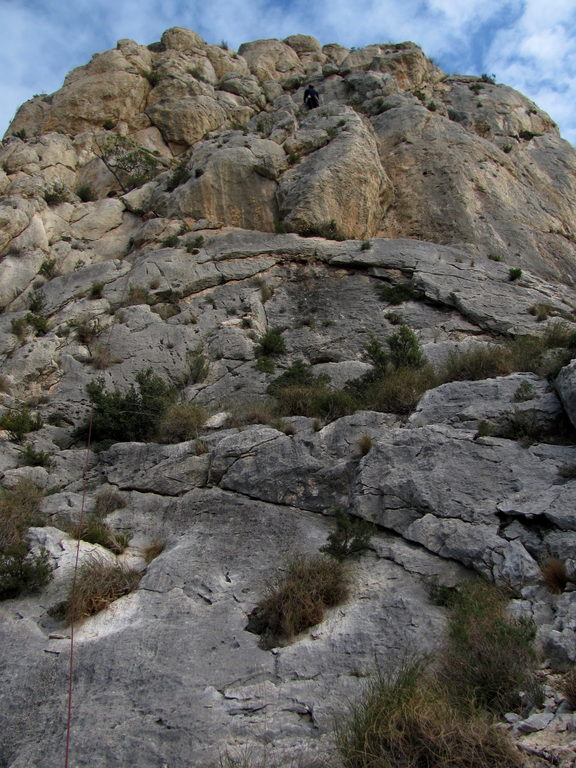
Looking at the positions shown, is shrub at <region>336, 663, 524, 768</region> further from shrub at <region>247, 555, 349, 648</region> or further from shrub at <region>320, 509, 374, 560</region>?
shrub at <region>320, 509, 374, 560</region>

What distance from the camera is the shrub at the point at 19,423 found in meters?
10.4

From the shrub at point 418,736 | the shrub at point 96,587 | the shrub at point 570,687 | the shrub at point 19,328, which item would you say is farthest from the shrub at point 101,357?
the shrub at point 570,687

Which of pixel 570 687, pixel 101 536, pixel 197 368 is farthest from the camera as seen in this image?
pixel 197 368

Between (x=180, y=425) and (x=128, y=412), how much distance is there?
1304 millimetres

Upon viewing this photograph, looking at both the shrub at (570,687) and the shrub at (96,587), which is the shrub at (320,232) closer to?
the shrub at (96,587)

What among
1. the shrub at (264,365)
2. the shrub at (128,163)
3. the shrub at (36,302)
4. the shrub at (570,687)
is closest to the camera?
the shrub at (570,687)

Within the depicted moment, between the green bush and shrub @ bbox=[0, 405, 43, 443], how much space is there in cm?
83

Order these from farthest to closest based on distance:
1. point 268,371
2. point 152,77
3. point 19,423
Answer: point 152,77 → point 268,371 → point 19,423

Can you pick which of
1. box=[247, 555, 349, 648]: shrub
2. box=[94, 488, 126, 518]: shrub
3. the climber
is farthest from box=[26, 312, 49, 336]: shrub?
the climber

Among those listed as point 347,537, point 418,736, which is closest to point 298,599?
point 347,537

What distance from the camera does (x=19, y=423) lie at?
416 inches

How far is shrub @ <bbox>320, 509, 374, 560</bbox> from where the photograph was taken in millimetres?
6715

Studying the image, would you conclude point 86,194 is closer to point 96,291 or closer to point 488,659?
point 96,291

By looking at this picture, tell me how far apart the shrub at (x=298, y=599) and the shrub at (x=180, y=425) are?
402 centimetres
